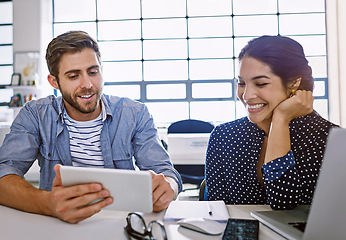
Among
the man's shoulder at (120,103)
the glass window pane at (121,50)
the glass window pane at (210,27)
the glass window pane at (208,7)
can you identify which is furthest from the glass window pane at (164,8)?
the man's shoulder at (120,103)

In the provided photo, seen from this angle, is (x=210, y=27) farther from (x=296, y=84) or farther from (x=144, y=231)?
(x=144, y=231)

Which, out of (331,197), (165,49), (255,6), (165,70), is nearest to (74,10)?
→ (165,49)

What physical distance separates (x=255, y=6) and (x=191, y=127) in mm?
3399

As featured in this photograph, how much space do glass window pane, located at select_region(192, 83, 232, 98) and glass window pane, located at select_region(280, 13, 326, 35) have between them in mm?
1452

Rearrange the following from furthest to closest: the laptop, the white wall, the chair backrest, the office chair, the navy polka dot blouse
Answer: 1. the white wall
2. the chair backrest
3. the office chair
4. the navy polka dot blouse
5. the laptop

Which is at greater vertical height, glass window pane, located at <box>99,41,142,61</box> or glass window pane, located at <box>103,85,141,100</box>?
glass window pane, located at <box>99,41,142,61</box>

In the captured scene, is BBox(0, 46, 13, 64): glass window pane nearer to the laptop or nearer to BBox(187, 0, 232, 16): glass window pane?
BBox(187, 0, 232, 16): glass window pane

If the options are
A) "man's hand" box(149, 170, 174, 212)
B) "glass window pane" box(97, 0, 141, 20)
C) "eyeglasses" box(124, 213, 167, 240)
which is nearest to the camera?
"eyeglasses" box(124, 213, 167, 240)

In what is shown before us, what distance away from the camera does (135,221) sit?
1000mm

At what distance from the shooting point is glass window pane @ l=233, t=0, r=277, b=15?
612 centimetres

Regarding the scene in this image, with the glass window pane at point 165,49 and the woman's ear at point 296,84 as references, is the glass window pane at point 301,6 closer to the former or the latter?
the glass window pane at point 165,49

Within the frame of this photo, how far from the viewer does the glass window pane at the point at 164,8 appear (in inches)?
245

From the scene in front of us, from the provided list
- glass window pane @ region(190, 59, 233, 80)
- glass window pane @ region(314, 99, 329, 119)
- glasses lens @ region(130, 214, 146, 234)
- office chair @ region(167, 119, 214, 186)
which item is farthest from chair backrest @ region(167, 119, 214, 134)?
glass window pane @ region(314, 99, 329, 119)

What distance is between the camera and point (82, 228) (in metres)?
0.95
